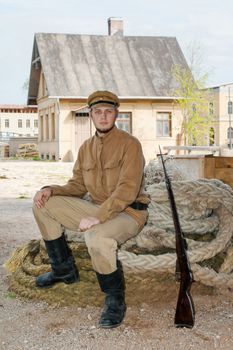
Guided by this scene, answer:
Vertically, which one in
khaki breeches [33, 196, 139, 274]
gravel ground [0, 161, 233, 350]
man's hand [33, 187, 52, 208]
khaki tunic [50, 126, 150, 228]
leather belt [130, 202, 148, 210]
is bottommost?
gravel ground [0, 161, 233, 350]

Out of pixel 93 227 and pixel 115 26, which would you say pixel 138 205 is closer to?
pixel 93 227

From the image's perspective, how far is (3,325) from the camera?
11.7 feet

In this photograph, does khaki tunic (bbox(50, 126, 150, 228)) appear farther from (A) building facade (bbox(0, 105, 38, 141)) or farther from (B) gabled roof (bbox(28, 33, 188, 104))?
(A) building facade (bbox(0, 105, 38, 141))

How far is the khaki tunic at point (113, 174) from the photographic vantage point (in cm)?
363

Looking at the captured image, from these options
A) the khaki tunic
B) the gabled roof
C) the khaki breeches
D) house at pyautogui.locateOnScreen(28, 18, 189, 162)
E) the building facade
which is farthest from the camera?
the building facade

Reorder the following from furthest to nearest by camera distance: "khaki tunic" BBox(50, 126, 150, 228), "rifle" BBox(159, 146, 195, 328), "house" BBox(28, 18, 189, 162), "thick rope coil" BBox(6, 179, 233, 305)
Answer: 1. "house" BBox(28, 18, 189, 162)
2. "thick rope coil" BBox(6, 179, 233, 305)
3. "khaki tunic" BBox(50, 126, 150, 228)
4. "rifle" BBox(159, 146, 195, 328)

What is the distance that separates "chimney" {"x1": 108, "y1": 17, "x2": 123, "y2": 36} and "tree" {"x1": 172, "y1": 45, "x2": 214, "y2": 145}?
15.0 ft

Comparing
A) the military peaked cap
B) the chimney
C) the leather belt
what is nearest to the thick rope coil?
the leather belt

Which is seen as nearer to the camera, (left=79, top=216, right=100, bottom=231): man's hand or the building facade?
(left=79, top=216, right=100, bottom=231): man's hand

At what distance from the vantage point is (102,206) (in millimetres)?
3617

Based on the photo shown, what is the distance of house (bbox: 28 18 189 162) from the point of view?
28.7m

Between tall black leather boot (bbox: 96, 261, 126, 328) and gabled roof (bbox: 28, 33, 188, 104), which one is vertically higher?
gabled roof (bbox: 28, 33, 188, 104)

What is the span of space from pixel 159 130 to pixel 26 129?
76.4 m

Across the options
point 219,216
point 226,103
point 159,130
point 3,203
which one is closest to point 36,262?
point 219,216
